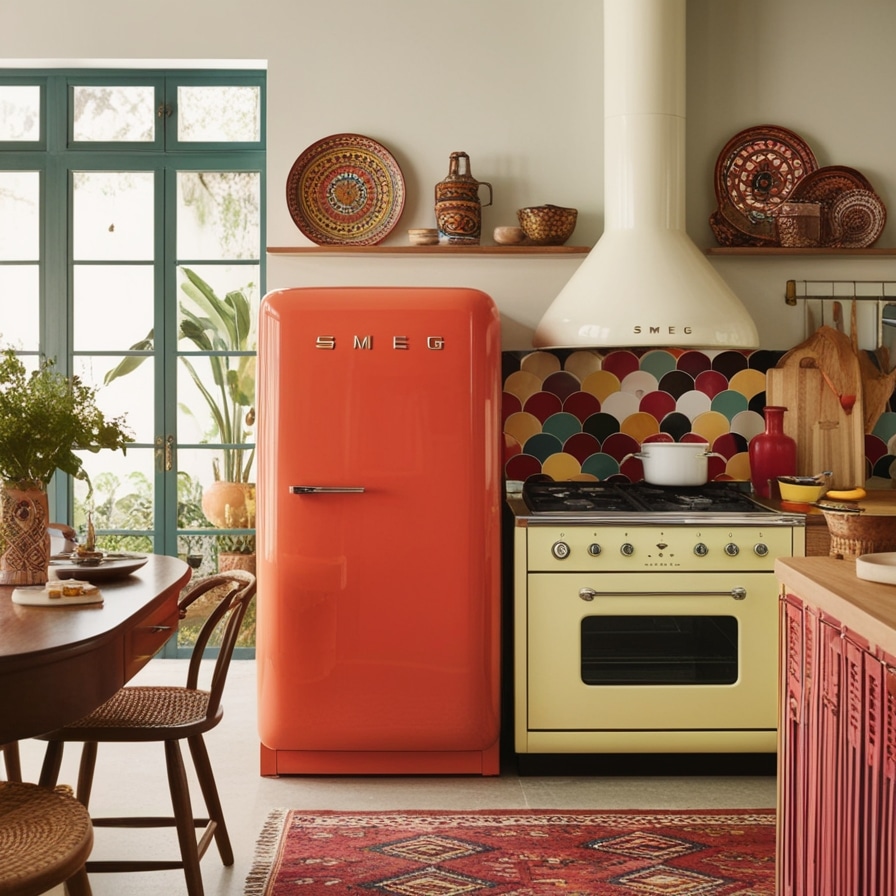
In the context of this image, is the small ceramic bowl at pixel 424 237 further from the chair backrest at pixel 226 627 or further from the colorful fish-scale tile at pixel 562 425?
the chair backrest at pixel 226 627

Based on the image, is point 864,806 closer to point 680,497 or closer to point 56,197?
point 680,497

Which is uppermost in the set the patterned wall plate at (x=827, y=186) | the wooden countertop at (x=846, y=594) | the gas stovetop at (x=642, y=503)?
the patterned wall plate at (x=827, y=186)

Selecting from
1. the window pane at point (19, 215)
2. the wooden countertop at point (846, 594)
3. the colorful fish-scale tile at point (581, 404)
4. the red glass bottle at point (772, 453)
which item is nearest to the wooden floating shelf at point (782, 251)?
the red glass bottle at point (772, 453)

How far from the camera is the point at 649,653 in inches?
131

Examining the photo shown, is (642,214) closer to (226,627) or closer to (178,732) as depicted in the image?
(226,627)

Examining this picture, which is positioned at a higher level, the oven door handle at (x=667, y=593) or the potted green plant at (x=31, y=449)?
the potted green plant at (x=31, y=449)

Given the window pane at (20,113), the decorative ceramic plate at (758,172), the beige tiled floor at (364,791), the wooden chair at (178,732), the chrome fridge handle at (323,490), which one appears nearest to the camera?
the wooden chair at (178,732)

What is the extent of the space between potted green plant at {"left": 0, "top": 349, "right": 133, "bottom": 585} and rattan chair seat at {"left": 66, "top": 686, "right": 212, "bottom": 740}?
363mm

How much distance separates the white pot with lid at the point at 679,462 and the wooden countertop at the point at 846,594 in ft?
5.02

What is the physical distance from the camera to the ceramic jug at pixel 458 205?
3.83m

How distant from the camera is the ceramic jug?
12.6ft

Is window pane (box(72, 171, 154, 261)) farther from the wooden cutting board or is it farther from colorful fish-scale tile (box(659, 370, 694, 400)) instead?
the wooden cutting board

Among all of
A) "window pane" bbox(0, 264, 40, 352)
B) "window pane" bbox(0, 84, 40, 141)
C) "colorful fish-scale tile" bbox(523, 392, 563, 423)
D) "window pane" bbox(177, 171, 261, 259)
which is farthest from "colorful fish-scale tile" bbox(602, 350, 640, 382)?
"window pane" bbox(0, 84, 40, 141)

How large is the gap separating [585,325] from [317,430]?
1.02 m
